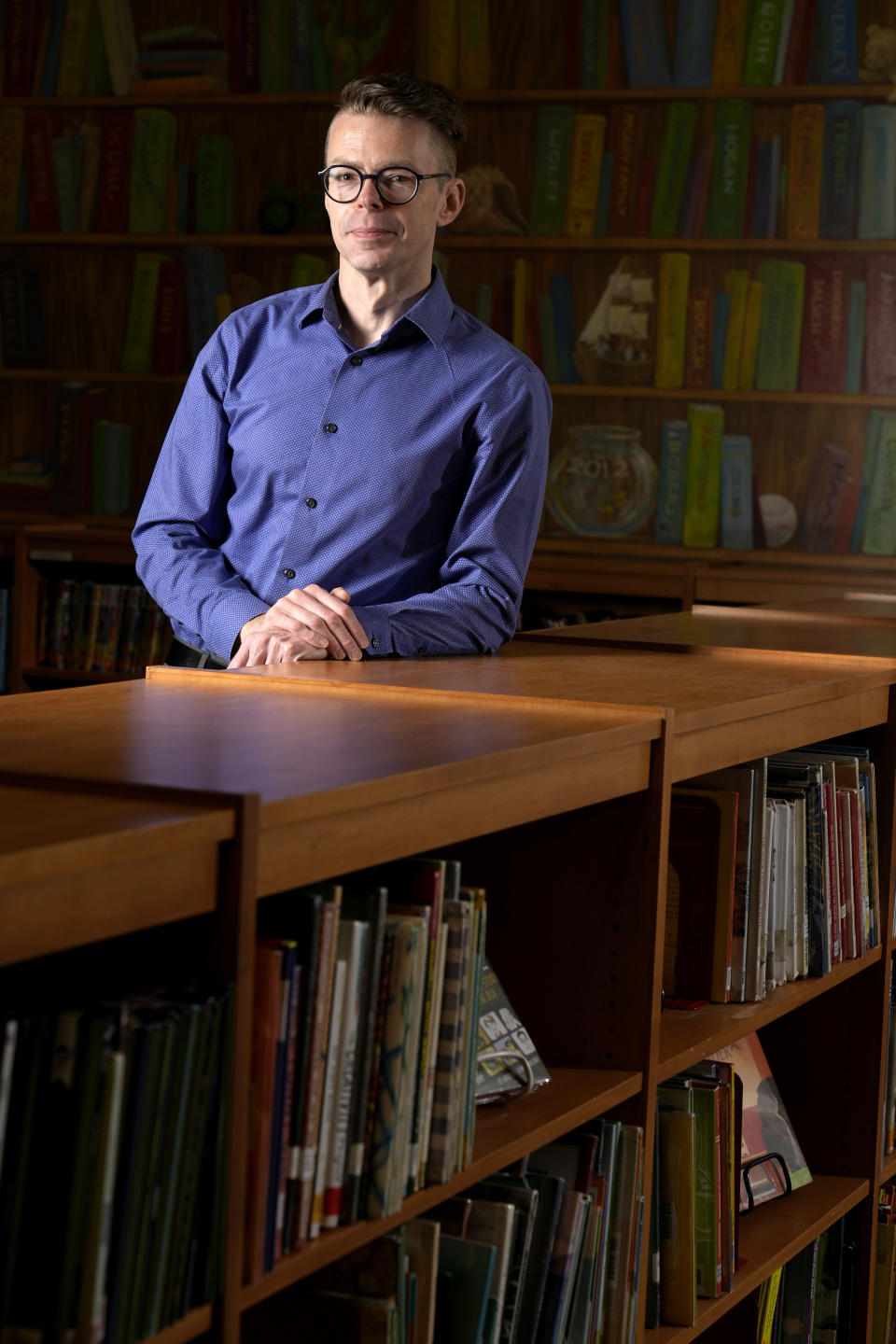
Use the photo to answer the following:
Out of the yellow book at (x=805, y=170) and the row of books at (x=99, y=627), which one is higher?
the yellow book at (x=805, y=170)

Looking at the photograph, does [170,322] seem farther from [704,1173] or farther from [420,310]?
[704,1173]

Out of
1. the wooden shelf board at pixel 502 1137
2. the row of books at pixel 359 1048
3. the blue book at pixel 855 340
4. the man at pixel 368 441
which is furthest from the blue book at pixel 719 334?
the row of books at pixel 359 1048

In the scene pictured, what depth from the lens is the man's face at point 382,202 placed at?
2096 mm

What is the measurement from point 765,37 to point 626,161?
0.48 m

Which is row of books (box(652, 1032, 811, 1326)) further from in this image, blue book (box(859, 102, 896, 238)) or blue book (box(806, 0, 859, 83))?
blue book (box(806, 0, 859, 83))

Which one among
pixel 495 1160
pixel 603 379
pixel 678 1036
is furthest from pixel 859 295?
pixel 495 1160

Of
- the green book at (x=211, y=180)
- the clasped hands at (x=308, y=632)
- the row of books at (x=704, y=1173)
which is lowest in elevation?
the row of books at (x=704, y=1173)

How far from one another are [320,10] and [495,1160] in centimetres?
423

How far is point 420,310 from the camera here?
2199 mm

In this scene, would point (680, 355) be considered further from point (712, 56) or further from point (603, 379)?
point (712, 56)

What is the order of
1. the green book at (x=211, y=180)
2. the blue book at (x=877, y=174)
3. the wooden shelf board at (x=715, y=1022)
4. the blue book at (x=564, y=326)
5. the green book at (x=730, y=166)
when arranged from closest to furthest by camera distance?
the wooden shelf board at (x=715, y=1022) < the blue book at (x=877, y=174) < the green book at (x=730, y=166) < the blue book at (x=564, y=326) < the green book at (x=211, y=180)

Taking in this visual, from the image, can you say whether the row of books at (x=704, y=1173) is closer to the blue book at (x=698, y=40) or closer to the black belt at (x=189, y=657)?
the black belt at (x=189, y=657)

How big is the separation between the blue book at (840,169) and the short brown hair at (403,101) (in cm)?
250

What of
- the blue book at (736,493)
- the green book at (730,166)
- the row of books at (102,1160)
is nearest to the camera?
the row of books at (102,1160)
